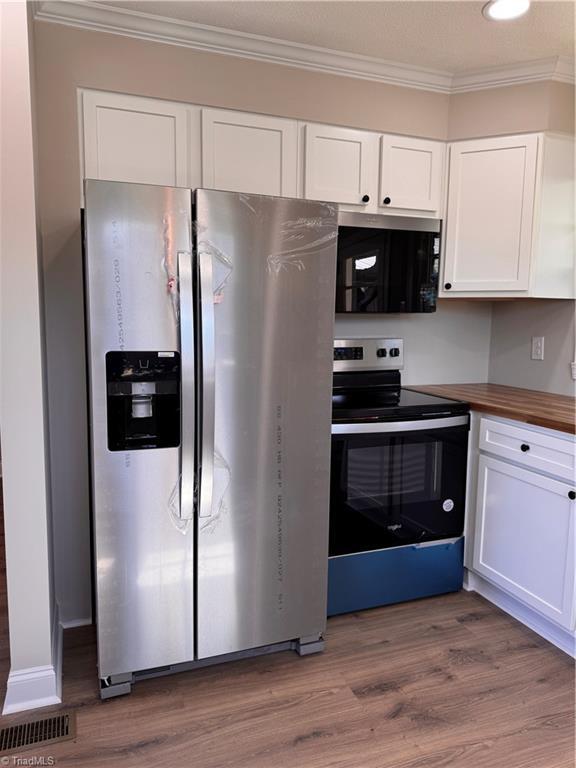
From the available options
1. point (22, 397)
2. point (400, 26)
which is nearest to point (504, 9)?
point (400, 26)

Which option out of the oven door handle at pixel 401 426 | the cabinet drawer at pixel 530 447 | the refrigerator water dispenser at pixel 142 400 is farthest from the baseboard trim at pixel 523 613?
the refrigerator water dispenser at pixel 142 400

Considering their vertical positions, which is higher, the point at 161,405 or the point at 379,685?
the point at 161,405

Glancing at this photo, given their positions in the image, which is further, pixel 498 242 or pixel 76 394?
pixel 498 242

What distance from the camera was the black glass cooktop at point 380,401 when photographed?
2271 millimetres

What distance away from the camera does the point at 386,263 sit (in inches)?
97.4

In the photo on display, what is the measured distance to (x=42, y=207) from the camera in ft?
6.75

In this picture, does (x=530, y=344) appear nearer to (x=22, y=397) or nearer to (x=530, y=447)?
(x=530, y=447)

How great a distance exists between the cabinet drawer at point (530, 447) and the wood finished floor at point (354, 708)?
0.75 metres

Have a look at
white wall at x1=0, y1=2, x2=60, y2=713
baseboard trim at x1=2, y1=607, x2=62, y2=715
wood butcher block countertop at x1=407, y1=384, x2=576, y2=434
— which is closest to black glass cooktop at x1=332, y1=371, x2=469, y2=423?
wood butcher block countertop at x1=407, y1=384, x2=576, y2=434

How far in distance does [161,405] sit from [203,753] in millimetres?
1082

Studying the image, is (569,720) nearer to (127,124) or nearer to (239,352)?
(239,352)

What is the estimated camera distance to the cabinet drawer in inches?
79.4

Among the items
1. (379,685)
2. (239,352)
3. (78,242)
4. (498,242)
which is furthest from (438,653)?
(78,242)

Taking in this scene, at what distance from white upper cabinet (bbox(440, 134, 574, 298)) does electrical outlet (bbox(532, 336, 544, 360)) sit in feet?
0.96
